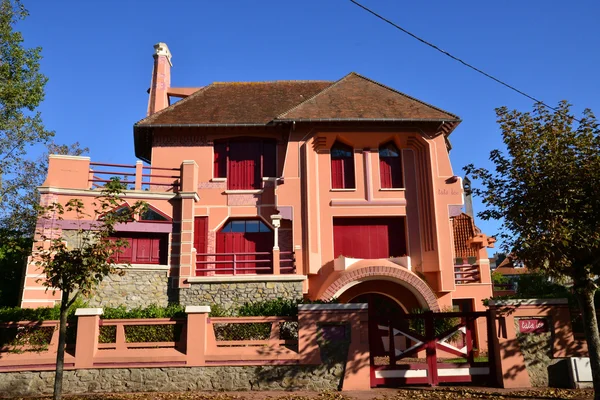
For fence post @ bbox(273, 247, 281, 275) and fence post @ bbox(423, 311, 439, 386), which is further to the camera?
fence post @ bbox(273, 247, 281, 275)

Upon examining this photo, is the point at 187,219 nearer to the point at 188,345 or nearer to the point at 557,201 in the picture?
the point at 188,345

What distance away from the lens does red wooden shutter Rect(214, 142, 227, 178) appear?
20.4m

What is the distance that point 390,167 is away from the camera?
19953mm

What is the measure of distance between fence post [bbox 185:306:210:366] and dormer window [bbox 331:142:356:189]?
938 cm

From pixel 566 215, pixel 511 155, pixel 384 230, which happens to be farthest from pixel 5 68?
pixel 566 215

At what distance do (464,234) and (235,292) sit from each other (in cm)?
1196

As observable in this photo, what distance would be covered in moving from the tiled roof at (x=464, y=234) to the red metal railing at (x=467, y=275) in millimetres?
2193

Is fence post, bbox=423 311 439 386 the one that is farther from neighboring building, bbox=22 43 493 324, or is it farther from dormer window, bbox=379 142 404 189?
dormer window, bbox=379 142 404 189

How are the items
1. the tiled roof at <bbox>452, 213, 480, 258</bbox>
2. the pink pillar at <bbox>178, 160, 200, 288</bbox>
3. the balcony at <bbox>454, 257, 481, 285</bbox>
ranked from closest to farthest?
the pink pillar at <bbox>178, 160, 200, 288</bbox>, the balcony at <bbox>454, 257, 481, 285</bbox>, the tiled roof at <bbox>452, 213, 480, 258</bbox>

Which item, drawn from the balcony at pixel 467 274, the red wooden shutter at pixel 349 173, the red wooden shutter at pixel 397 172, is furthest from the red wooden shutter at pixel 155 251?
the balcony at pixel 467 274

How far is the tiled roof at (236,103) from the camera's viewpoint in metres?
20.3

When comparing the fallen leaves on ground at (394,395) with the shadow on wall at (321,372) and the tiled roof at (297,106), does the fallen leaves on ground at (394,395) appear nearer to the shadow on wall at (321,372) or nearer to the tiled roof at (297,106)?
the shadow on wall at (321,372)

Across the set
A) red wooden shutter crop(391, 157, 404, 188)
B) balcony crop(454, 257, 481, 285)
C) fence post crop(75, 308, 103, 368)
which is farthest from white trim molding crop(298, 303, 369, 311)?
balcony crop(454, 257, 481, 285)

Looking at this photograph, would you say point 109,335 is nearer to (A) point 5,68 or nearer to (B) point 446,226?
(A) point 5,68
